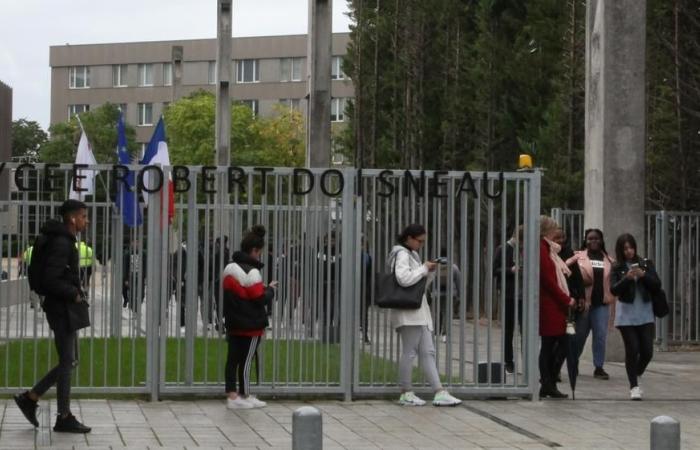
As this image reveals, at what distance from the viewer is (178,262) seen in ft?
52.6

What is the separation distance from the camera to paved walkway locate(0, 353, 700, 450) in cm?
1306

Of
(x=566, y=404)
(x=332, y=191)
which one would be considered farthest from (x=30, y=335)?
(x=566, y=404)

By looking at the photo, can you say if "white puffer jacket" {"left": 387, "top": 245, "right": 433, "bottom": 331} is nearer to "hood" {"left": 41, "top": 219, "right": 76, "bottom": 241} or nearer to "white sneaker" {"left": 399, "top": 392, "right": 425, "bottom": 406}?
"white sneaker" {"left": 399, "top": 392, "right": 425, "bottom": 406}

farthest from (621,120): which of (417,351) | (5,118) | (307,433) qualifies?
(307,433)

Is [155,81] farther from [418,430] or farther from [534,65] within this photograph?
[418,430]

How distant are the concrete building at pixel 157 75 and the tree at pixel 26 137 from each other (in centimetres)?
1618

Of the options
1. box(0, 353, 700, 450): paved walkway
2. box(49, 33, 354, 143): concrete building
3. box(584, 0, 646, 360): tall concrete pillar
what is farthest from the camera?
box(49, 33, 354, 143): concrete building

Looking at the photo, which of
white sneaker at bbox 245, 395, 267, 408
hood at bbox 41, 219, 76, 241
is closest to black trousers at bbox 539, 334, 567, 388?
white sneaker at bbox 245, 395, 267, 408

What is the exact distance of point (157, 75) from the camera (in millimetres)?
115188

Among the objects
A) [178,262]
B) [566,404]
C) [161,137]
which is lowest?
[566,404]

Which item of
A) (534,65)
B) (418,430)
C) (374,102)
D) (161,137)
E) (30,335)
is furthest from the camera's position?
(374,102)

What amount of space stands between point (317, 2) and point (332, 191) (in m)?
8.28

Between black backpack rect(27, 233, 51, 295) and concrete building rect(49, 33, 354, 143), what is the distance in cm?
9274

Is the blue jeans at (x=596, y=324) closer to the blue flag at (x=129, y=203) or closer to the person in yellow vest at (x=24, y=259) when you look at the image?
the blue flag at (x=129, y=203)
